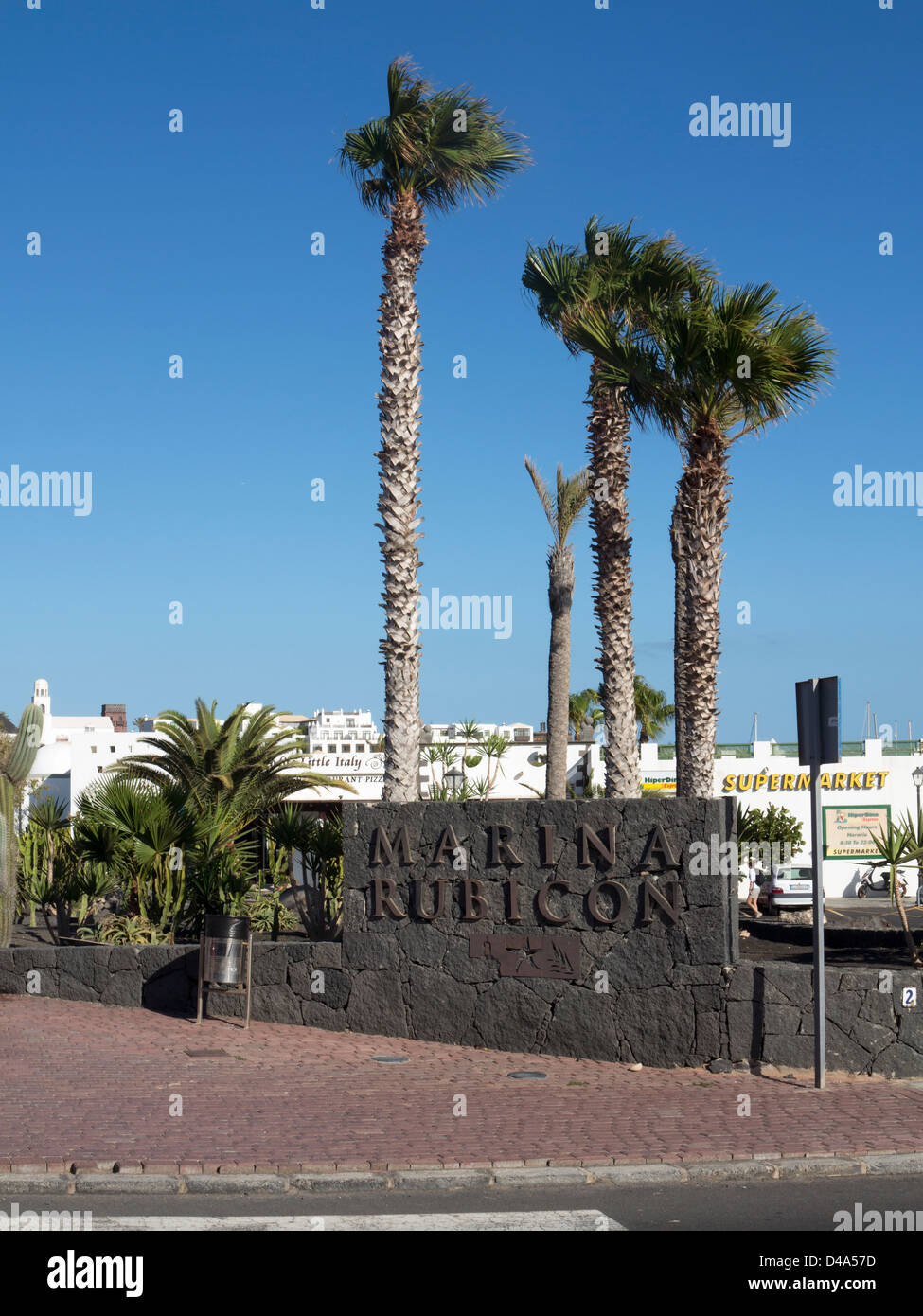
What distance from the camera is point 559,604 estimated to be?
3253 cm

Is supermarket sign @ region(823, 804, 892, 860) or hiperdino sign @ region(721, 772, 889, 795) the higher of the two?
hiperdino sign @ region(721, 772, 889, 795)

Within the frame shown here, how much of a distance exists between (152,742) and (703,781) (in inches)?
385

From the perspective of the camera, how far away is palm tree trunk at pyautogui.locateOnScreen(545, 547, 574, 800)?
1261 inches

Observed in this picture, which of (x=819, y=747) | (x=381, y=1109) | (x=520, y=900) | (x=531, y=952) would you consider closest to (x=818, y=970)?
(x=819, y=747)

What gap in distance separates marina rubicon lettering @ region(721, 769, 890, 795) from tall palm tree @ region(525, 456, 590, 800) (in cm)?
1654

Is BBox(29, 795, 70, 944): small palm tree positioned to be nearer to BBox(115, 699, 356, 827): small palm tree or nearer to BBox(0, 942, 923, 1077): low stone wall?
BBox(115, 699, 356, 827): small palm tree

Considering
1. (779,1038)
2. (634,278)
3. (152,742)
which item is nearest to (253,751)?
(152,742)

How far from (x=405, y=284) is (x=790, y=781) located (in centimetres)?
3501

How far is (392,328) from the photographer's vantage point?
1639cm

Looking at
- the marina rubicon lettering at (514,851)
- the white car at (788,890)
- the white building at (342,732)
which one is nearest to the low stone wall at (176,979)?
the marina rubicon lettering at (514,851)

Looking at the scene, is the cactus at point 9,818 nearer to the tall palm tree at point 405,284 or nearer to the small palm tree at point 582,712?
the tall palm tree at point 405,284

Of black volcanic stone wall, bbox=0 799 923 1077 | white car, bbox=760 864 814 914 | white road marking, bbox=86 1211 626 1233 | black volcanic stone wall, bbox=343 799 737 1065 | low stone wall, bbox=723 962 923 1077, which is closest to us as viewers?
white road marking, bbox=86 1211 626 1233

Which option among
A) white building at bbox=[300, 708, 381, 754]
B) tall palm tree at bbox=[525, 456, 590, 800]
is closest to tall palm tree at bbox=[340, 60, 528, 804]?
tall palm tree at bbox=[525, 456, 590, 800]
